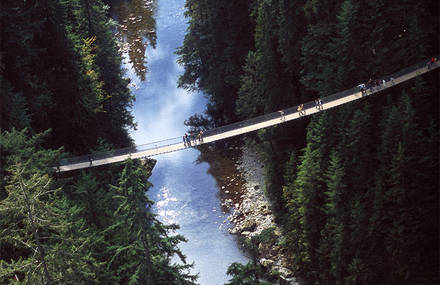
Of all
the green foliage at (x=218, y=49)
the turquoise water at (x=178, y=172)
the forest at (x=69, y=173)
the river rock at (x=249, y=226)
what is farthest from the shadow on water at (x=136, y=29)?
the river rock at (x=249, y=226)

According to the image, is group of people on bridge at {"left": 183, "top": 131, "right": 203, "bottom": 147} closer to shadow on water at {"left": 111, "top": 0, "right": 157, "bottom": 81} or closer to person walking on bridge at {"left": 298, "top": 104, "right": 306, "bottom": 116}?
person walking on bridge at {"left": 298, "top": 104, "right": 306, "bottom": 116}

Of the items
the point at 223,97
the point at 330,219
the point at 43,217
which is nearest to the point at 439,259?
the point at 330,219

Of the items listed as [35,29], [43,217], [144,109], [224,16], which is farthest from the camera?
[144,109]

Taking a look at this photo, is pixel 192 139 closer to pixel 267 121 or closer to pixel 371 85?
pixel 267 121

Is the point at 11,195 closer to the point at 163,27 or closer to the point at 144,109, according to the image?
the point at 144,109

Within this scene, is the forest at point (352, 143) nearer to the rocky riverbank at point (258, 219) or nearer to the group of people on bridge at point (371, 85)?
the group of people on bridge at point (371, 85)

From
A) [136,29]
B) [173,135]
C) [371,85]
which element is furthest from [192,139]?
[136,29]

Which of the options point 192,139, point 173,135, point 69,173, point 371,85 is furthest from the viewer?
point 173,135
